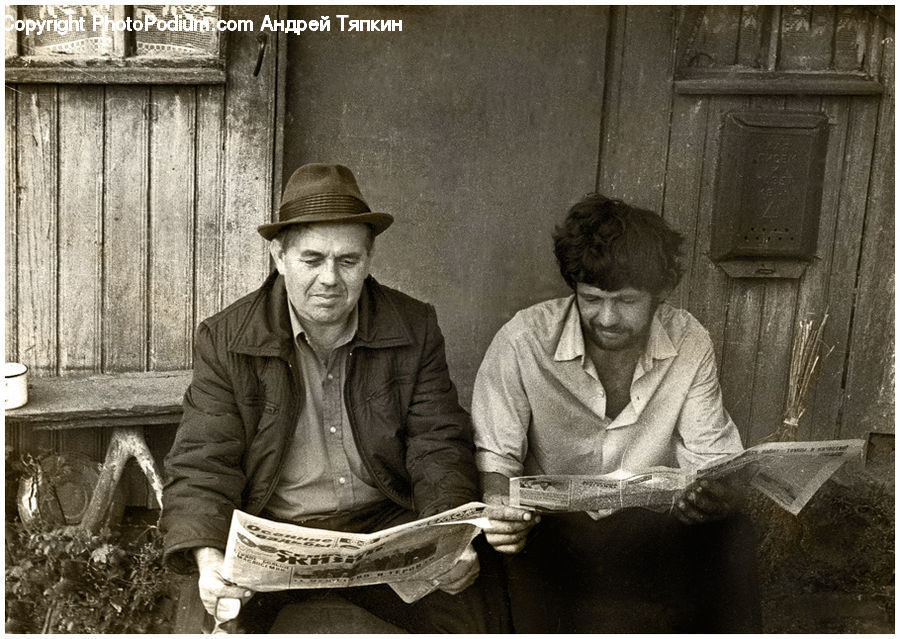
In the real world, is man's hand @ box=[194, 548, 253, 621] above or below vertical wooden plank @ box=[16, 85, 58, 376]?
below

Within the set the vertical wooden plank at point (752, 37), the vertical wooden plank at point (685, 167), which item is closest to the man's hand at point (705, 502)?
the vertical wooden plank at point (685, 167)

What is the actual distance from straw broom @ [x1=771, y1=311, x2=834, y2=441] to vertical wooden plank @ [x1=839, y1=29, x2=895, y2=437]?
10 cm

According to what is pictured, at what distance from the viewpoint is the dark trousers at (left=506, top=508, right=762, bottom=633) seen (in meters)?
2.60

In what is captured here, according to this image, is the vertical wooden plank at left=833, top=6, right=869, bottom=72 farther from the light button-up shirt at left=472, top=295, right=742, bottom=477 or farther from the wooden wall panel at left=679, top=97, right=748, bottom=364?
the light button-up shirt at left=472, top=295, right=742, bottom=477

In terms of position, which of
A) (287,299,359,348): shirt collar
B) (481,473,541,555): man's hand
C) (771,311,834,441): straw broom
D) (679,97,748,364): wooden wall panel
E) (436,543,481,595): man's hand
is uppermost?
(679,97,748,364): wooden wall panel

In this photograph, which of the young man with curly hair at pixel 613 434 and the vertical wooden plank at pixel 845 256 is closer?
the young man with curly hair at pixel 613 434

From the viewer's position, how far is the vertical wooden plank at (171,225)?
2.74m

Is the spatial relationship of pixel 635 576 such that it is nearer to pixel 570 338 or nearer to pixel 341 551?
pixel 570 338

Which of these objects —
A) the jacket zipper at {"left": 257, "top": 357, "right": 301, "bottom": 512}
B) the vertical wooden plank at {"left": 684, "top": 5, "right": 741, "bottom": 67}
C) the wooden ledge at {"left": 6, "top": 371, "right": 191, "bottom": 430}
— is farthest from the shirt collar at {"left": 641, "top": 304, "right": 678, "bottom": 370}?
the wooden ledge at {"left": 6, "top": 371, "right": 191, "bottom": 430}

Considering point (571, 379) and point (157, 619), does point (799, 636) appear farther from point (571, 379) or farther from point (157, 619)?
point (157, 619)

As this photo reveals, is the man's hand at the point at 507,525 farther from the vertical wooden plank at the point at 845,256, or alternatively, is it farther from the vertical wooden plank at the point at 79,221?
the vertical wooden plank at the point at 79,221

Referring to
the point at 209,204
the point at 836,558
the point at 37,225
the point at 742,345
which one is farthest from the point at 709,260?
the point at 37,225

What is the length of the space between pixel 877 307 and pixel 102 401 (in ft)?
7.54

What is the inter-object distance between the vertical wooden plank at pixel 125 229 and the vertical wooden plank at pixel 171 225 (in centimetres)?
3
